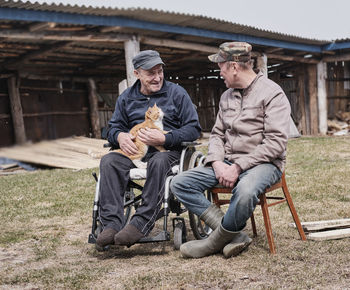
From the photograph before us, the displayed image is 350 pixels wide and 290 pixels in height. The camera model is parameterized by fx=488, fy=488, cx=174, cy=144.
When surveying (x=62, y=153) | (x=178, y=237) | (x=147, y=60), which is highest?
(x=147, y=60)

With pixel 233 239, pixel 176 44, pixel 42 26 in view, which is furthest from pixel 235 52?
pixel 176 44

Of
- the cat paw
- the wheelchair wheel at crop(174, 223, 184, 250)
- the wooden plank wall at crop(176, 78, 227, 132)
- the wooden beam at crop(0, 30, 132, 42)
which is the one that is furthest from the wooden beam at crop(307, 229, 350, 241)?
the wooden plank wall at crop(176, 78, 227, 132)

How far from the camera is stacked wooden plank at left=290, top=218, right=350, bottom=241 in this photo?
3.79 meters

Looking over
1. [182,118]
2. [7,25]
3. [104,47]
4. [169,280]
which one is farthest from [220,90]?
[169,280]

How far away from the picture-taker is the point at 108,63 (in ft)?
46.1

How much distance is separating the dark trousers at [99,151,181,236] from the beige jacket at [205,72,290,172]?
16.1 inches

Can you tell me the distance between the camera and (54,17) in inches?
342

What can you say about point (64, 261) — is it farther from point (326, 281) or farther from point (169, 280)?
point (326, 281)

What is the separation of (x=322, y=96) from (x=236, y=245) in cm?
1441

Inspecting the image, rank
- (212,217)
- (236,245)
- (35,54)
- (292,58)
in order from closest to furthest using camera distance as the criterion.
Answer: (236,245)
(212,217)
(35,54)
(292,58)

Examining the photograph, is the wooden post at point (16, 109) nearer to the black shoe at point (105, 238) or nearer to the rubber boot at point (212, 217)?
the black shoe at point (105, 238)

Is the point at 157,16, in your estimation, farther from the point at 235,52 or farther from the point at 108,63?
the point at 235,52

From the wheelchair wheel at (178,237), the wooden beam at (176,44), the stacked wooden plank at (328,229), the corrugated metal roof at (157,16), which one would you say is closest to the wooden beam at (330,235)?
the stacked wooden plank at (328,229)

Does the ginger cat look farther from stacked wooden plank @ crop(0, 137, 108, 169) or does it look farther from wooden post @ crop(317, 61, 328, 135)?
wooden post @ crop(317, 61, 328, 135)
